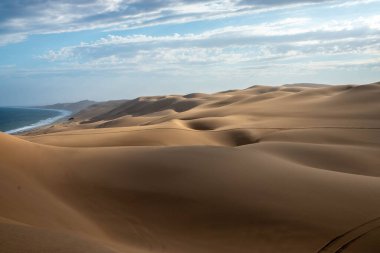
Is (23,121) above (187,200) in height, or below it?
above

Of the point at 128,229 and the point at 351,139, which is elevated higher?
the point at 351,139

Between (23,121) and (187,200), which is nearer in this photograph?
(187,200)

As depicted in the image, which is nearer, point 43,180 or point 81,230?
point 81,230

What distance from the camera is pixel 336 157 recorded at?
440 inches

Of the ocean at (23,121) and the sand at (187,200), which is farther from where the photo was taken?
the ocean at (23,121)

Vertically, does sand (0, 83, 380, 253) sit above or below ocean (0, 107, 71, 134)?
below

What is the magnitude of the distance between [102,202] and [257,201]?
271 cm

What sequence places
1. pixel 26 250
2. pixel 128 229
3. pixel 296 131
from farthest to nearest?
1. pixel 296 131
2. pixel 128 229
3. pixel 26 250

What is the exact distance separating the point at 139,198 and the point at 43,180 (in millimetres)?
1860

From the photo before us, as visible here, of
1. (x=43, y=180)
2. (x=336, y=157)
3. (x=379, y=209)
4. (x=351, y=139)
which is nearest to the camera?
(x=379, y=209)

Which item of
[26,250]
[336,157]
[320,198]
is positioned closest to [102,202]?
[26,250]

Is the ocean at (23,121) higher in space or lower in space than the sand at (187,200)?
higher

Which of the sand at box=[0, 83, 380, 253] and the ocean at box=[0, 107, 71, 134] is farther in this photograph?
the ocean at box=[0, 107, 71, 134]

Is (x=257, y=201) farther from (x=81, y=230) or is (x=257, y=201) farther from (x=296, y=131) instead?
(x=296, y=131)
